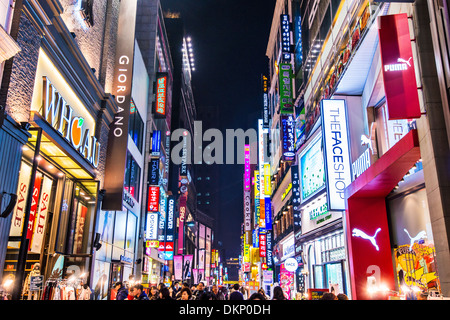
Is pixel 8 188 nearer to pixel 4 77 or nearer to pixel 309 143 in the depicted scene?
pixel 4 77

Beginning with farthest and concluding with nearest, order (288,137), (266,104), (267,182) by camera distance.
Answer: (266,104)
(267,182)
(288,137)

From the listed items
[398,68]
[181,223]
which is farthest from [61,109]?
[181,223]

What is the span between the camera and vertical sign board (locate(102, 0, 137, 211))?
61.3 feet

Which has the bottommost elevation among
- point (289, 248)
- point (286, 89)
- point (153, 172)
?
point (289, 248)

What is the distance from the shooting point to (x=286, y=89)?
113ft

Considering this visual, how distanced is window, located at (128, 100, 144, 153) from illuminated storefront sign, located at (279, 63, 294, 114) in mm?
12593

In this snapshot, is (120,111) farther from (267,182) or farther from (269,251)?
(267,182)

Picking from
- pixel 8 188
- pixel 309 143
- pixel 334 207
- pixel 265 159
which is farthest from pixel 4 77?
pixel 265 159

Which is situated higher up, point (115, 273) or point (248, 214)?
point (248, 214)

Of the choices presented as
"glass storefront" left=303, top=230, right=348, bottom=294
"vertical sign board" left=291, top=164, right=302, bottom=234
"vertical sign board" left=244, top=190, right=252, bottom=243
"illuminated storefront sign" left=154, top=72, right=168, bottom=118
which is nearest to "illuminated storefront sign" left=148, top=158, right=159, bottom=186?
"illuminated storefront sign" left=154, top=72, right=168, bottom=118

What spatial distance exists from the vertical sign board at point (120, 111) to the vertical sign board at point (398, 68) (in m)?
13.4

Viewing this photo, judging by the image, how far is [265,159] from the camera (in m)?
59.6

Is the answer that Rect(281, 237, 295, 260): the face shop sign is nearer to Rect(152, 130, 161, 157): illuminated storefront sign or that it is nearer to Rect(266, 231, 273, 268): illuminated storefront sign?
Rect(266, 231, 273, 268): illuminated storefront sign

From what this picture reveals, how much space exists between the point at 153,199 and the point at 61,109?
61.1 feet
